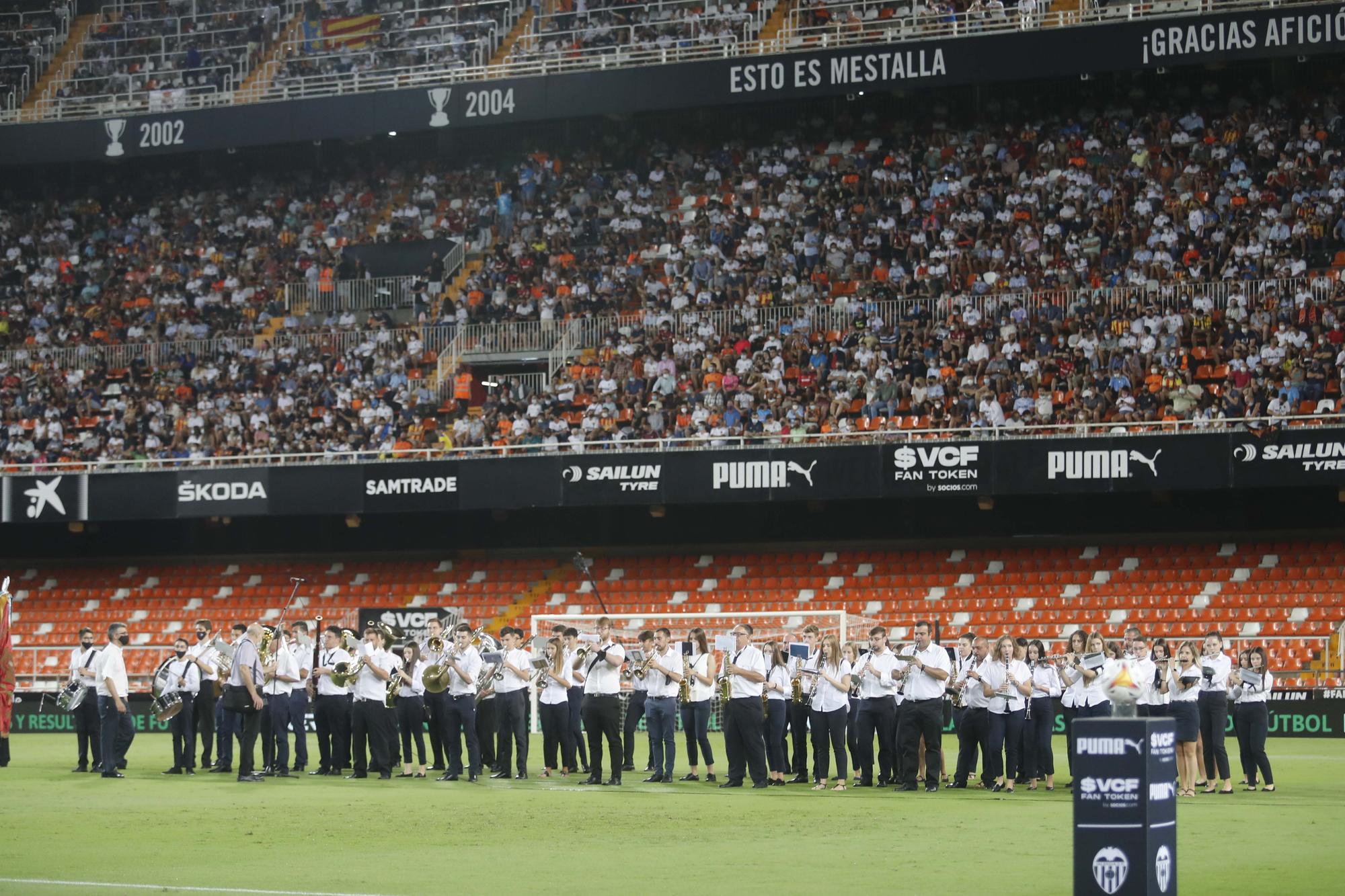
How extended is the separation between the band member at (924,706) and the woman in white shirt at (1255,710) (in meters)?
3.25

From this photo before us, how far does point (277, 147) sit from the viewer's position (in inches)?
1734

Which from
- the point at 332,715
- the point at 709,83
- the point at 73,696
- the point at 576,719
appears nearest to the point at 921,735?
the point at 576,719

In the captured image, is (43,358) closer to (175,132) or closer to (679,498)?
(175,132)

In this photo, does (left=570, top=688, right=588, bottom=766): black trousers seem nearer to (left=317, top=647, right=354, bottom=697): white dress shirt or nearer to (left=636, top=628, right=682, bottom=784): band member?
(left=636, top=628, right=682, bottom=784): band member

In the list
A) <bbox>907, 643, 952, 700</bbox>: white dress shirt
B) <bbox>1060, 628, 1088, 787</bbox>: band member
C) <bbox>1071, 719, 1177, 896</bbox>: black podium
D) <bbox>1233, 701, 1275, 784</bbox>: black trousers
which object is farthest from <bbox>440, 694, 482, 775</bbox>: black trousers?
<bbox>1071, 719, 1177, 896</bbox>: black podium

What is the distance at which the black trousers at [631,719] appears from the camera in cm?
2172

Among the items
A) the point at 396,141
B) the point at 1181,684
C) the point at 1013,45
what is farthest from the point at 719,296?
the point at 1181,684

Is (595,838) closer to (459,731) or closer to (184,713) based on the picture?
(459,731)

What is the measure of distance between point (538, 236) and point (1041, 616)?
50.5 feet

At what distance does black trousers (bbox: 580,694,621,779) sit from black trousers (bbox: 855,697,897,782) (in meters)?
2.77

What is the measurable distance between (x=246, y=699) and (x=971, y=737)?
28.2 ft

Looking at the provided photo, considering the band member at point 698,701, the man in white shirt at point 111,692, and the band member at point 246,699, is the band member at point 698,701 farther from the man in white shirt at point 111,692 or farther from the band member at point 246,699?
the man in white shirt at point 111,692

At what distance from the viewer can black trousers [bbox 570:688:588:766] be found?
71.5 feet

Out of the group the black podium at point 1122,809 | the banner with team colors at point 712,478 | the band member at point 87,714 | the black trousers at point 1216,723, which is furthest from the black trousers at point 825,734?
the banner with team colors at point 712,478
